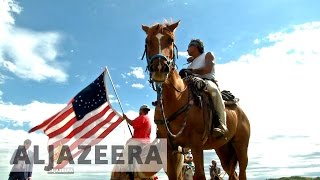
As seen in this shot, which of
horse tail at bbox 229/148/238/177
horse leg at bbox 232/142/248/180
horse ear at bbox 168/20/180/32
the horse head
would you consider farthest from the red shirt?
horse ear at bbox 168/20/180/32

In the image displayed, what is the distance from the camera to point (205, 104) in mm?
8391

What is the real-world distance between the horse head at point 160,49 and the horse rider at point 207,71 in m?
1.50

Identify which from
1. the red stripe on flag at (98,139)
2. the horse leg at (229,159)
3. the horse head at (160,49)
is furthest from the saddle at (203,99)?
the red stripe on flag at (98,139)

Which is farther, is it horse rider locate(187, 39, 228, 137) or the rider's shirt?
the rider's shirt

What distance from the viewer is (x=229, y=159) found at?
10734 millimetres

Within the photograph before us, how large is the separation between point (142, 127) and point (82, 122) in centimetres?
253

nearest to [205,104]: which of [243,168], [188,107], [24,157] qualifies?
[188,107]

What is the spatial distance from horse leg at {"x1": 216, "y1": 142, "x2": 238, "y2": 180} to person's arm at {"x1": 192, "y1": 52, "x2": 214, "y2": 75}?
2.53m

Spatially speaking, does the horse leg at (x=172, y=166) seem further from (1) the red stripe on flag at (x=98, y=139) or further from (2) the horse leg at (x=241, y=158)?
(1) the red stripe on flag at (x=98, y=139)

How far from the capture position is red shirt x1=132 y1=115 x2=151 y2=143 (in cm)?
1130

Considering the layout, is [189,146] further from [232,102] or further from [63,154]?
[63,154]

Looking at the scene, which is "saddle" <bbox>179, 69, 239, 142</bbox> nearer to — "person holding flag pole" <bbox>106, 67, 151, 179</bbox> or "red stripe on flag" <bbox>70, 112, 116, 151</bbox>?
"person holding flag pole" <bbox>106, 67, 151, 179</bbox>

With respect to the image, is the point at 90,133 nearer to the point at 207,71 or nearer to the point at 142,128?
the point at 142,128

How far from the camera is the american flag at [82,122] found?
481 inches
